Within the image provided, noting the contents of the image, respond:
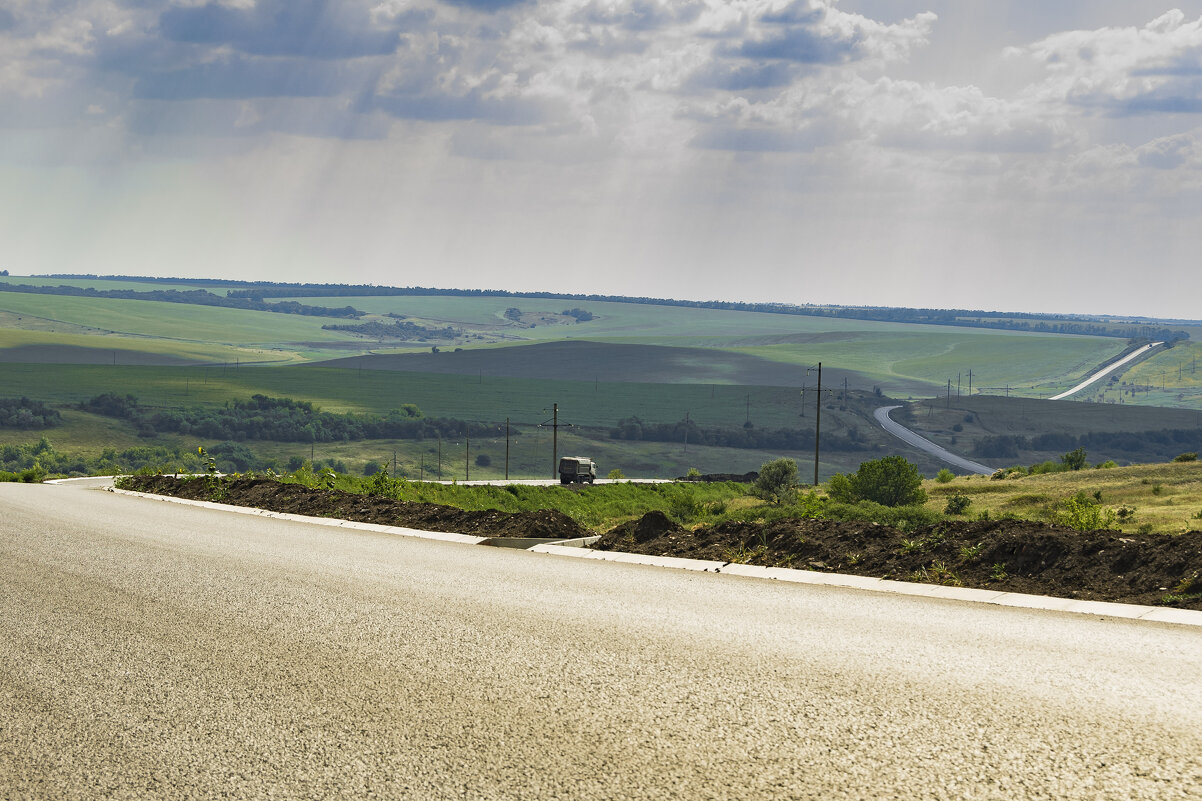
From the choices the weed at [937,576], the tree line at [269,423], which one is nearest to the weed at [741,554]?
the weed at [937,576]

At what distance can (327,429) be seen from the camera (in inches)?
6988

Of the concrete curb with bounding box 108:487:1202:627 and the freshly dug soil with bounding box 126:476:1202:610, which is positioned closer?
the concrete curb with bounding box 108:487:1202:627

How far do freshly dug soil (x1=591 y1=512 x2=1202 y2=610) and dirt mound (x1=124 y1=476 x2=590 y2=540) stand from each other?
69.9 inches

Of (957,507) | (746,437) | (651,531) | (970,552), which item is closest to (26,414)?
(746,437)

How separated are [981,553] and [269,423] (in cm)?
17467

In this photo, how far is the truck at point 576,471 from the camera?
70.5 metres

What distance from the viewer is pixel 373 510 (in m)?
21.0

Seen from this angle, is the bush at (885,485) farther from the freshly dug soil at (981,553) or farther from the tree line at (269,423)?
the tree line at (269,423)

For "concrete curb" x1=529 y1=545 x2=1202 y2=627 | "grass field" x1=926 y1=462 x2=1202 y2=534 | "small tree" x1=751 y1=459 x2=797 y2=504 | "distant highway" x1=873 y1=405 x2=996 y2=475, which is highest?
"concrete curb" x1=529 y1=545 x2=1202 y2=627

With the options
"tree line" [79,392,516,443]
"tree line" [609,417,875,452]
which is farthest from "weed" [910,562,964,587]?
"tree line" [609,417,875,452]

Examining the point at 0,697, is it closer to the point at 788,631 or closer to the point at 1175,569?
the point at 788,631

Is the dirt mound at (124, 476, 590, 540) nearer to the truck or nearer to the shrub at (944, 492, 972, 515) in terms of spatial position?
the shrub at (944, 492, 972, 515)

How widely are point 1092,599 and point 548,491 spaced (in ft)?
131

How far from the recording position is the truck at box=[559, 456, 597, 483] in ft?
231
